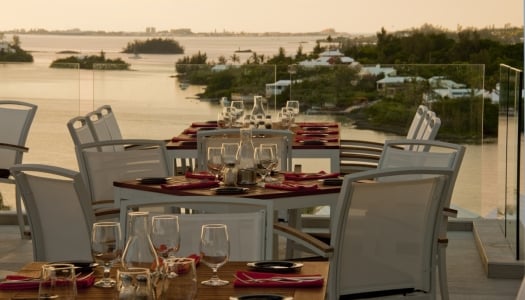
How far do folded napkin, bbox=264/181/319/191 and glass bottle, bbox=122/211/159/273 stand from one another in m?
2.38

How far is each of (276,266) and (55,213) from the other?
1442 mm

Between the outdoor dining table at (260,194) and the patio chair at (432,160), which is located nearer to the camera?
the outdoor dining table at (260,194)

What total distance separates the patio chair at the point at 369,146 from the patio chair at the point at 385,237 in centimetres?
240

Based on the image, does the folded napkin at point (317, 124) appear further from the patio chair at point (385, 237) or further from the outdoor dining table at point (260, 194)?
the patio chair at point (385, 237)

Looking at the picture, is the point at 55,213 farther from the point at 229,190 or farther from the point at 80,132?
the point at 80,132

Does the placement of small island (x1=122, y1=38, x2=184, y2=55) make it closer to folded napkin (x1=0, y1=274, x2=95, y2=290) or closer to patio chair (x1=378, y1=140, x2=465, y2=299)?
patio chair (x1=378, y1=140, x2=465, y2=299)

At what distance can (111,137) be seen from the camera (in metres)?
8.07

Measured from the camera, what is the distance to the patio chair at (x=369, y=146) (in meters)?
7.32

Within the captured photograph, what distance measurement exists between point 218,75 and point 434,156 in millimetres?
4029

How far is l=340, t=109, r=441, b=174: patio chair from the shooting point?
7317 mm

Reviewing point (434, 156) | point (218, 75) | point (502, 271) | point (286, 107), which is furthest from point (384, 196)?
point (218, 75)

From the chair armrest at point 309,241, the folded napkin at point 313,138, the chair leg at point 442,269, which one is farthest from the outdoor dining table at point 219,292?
the folded napkin at point 313,138

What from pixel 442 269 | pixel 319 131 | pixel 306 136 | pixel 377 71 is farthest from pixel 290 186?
pixel 377 71

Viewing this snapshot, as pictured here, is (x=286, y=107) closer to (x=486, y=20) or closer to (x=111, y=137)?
(x=111, y=137)
